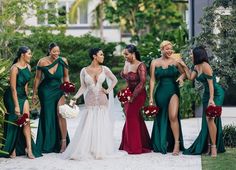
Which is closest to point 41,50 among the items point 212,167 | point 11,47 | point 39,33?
point 39,33

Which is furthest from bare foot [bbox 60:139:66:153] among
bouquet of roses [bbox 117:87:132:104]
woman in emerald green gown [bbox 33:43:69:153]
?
bouquet of roses [bbox 117:87:132:104]

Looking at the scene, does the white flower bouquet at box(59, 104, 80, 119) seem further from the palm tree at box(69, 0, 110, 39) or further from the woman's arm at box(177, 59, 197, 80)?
the palm tree at box(69, 0, 110, 39)

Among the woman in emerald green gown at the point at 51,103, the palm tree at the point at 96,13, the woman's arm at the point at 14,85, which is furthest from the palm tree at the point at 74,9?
the woman's arm at the point at 14,85

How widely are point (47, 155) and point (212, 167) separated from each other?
323cm

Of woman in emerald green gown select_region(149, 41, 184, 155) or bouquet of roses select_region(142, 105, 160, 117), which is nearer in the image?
bouquet of roses select_region(142, 105, 160, 117)

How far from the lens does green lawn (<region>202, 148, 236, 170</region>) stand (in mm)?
11500

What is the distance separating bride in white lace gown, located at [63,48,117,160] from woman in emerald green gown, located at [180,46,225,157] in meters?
1.51

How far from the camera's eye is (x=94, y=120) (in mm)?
12773

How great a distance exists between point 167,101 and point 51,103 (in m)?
2.20

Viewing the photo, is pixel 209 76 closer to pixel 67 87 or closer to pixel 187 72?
pixel 187 72

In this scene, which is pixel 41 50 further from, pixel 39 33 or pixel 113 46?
pixel 113 46

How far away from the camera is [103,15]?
35438 millimetres

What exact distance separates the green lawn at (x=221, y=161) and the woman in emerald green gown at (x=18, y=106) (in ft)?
10.2

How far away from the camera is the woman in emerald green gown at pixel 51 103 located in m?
13.2
